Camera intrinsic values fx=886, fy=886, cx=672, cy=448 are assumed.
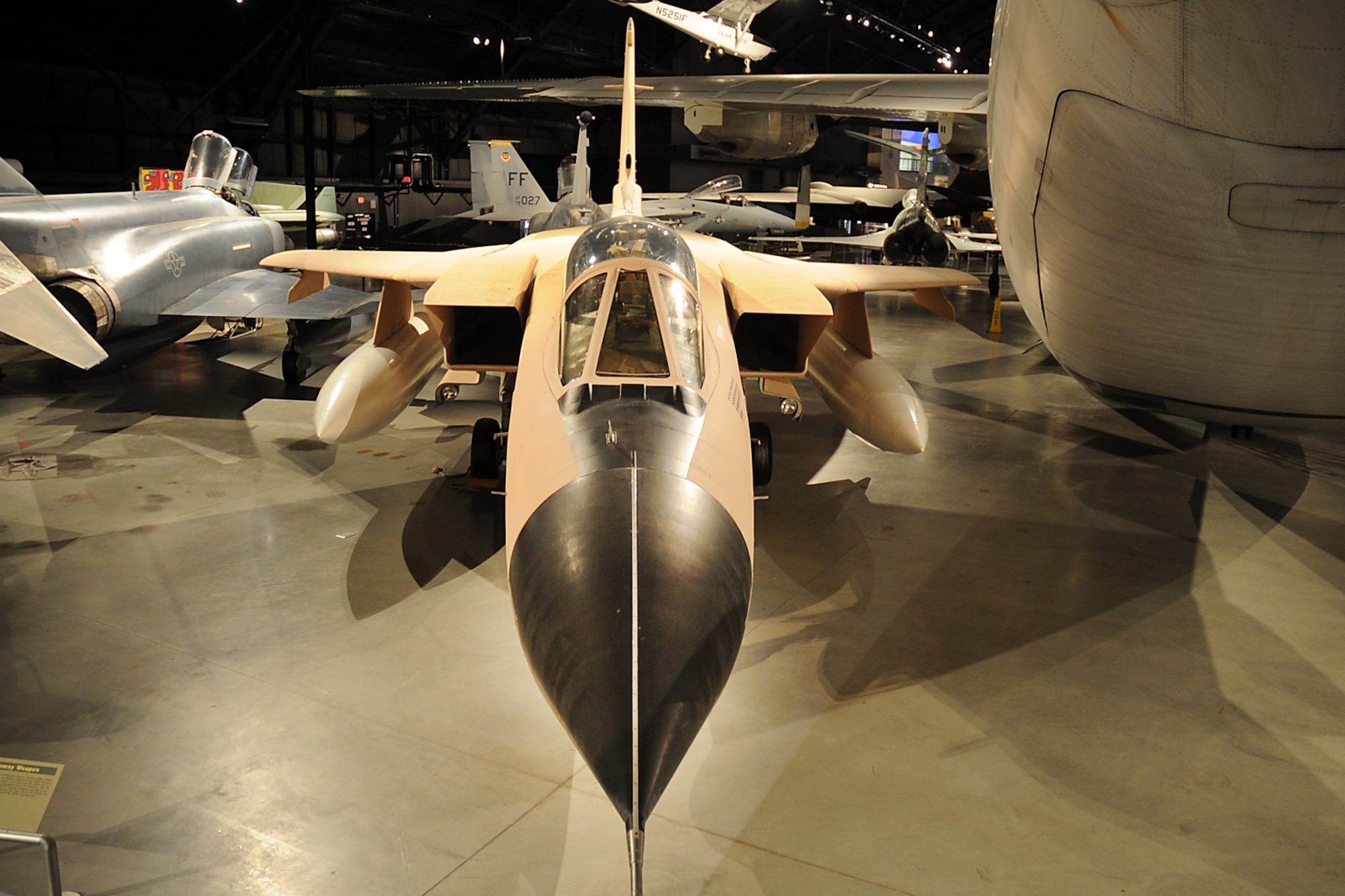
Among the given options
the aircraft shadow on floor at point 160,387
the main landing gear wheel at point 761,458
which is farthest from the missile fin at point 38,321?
the aircraft shadow on floor at point 160,387

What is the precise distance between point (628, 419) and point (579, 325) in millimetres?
876

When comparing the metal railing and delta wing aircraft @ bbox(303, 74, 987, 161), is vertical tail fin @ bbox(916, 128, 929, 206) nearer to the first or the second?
delta wing aircraft @ bbox(303, 74, 987, 161)

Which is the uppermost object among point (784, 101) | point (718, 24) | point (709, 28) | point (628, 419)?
point (718, 24)

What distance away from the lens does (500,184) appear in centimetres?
1983

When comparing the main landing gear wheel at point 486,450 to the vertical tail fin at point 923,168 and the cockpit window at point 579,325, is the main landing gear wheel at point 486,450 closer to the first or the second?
the cockpit window at point 579,325

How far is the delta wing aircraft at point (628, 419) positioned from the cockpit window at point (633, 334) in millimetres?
10

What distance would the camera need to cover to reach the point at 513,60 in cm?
2714

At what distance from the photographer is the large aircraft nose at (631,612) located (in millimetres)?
2496

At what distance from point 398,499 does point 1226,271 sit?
17.9 ft

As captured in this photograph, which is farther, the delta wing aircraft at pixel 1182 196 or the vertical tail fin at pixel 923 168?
the vertical tail fin at pixel 923 168

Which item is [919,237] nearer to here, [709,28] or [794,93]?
[709,28]

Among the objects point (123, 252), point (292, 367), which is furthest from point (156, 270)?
point (292, 367)

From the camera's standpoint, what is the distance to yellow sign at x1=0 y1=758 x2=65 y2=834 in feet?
8.32

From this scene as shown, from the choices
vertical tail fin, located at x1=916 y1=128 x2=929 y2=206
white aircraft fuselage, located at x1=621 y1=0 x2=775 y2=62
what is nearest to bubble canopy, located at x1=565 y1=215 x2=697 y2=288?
vertical tail fin, located at x1=916 y1=128 x2=929 y2=206
